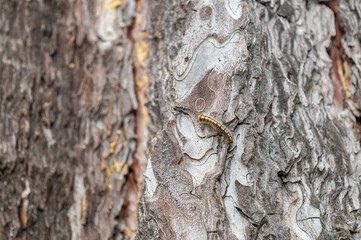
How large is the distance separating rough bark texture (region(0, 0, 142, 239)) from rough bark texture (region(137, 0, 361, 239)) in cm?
63

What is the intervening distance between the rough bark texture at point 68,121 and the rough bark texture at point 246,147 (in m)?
0.63

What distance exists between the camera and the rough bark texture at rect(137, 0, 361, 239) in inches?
62.0

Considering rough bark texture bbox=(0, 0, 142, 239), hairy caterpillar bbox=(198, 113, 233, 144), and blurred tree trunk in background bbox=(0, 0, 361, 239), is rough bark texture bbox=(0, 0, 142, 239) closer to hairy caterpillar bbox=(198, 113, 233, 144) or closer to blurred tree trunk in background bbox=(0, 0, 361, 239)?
blurred tree trunk in background bbox=(0, 0, 361, 239)

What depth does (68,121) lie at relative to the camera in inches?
98.7

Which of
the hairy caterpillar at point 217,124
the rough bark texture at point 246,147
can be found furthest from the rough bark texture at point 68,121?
the hairy caterpillar at point 217,124

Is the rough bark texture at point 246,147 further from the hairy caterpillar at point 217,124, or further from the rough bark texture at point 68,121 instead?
the rough bark texture at point 68,121

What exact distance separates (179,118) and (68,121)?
1.08 metres

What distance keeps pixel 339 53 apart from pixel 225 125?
887 mm

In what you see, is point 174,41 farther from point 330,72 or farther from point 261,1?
Answer: point 330,72

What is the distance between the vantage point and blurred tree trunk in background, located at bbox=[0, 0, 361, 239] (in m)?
1.60

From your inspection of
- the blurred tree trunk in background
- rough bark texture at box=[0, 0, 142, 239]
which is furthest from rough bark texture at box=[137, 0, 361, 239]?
rough bark texture at box=[0, 0, 142, 239]

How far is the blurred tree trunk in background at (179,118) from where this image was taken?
5.25 ft

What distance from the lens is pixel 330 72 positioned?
79.0 inches

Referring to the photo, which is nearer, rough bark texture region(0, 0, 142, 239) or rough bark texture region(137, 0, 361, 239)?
rough bark texture region(137, 0, 361, 239)
